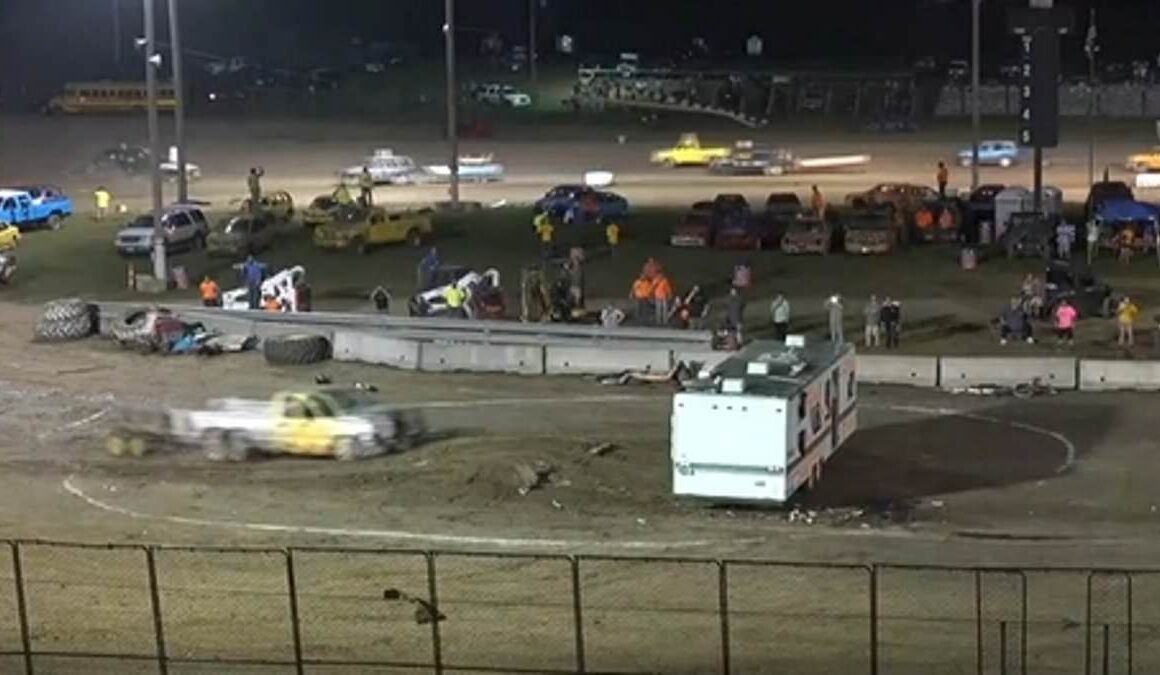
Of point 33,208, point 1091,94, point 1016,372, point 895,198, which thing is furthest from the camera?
point 1091,94

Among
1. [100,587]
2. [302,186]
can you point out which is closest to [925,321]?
[100,587]

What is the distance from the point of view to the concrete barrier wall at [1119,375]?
35.9m

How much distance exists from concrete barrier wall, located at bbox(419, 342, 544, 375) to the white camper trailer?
1083cm

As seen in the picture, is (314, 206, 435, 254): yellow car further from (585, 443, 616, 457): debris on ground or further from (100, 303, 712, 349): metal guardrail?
(585, 443, 616, 457): debris on ground

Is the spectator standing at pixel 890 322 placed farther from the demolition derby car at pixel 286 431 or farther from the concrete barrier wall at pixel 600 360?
the demolition derby car at pixel 286 431

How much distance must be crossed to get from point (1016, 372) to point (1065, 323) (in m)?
3.96

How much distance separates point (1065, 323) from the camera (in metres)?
39.8

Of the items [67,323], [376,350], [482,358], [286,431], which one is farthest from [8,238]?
[286,431]

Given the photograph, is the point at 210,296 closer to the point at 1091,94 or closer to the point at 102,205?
the point at 102,205

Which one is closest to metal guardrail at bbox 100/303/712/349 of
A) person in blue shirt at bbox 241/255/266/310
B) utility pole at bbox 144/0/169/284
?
person in blue shirt at bbox 241/255/266/310

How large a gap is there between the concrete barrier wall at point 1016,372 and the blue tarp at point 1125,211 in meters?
18.0

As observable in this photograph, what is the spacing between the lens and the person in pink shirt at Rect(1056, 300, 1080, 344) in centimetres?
3972

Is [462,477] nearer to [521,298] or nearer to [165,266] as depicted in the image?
[521,298]

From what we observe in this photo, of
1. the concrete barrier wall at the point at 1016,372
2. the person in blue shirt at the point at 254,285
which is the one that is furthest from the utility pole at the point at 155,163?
the concrete barrier wall at the point at 1016,372
